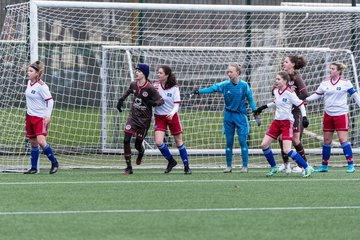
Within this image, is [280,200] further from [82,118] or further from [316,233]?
[82,118]

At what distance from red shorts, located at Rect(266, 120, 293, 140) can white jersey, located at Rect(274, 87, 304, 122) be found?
0.24ft

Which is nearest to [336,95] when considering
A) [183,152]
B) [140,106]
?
[183,152]

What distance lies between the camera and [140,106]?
46.9 ft

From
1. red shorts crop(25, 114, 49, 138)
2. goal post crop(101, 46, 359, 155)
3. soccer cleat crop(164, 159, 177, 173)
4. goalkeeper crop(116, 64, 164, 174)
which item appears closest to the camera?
red shorts crop(25, 114, 49, 138)

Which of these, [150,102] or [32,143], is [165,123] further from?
[32,143]

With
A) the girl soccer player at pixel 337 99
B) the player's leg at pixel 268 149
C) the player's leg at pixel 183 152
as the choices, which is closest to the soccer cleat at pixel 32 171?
the player's leg at pixel 183 152

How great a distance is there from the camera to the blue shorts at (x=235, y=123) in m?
14.7

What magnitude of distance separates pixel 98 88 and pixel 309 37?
4448 mm

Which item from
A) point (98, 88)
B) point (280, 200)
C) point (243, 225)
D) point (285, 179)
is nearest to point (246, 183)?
point (285, 179)

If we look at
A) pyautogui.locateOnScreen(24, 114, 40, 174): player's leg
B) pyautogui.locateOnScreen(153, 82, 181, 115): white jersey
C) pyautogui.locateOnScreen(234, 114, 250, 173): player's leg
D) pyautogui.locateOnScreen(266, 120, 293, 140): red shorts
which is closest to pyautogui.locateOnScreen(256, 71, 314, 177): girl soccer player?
pyautogui.locateOnScreen(266, 120, 293, 140): red shorts

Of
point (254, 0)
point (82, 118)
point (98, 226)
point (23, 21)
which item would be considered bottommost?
point (98, 226)

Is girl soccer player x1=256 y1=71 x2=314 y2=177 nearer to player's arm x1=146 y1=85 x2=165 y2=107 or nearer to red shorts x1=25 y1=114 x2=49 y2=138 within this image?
player's arm x1=146 y1=85 x2=165 y2=107

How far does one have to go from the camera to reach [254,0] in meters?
21.3

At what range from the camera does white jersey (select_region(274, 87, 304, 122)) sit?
13.7 meters
